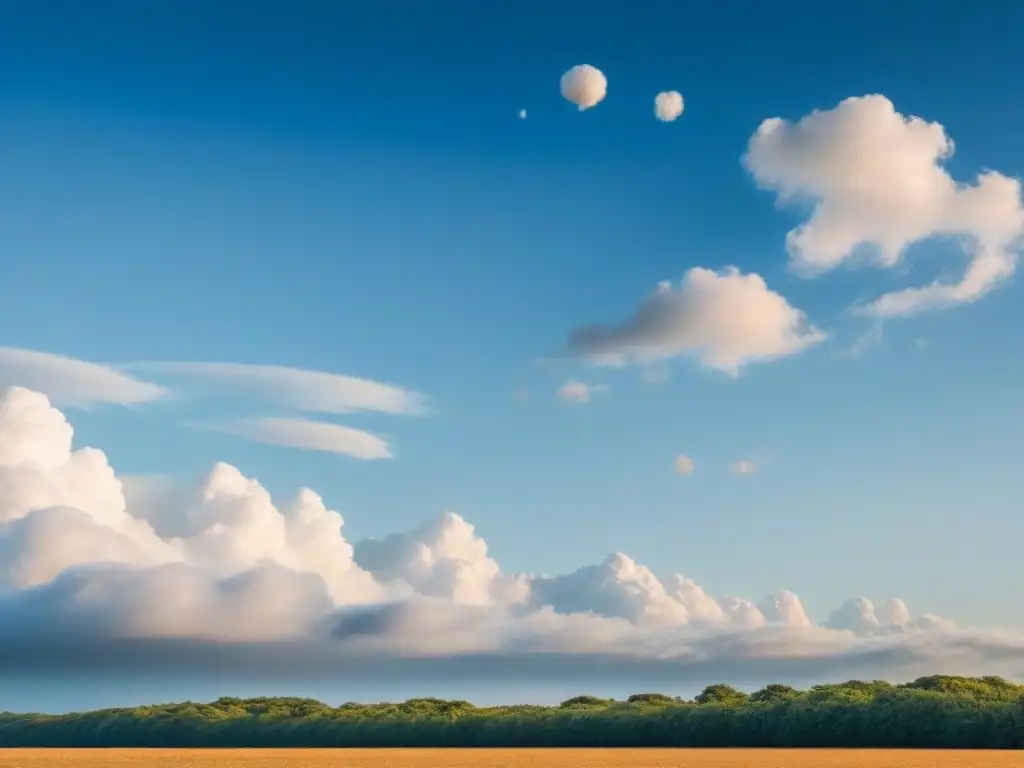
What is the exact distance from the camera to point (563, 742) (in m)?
138

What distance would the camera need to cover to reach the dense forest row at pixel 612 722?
120 metres

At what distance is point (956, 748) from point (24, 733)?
13277cm

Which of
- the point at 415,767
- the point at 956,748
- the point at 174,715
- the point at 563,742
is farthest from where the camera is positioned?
the point at 174,715

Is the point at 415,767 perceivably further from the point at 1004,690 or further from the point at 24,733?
the point at 24,733

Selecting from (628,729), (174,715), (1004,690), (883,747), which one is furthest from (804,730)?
(174,715)

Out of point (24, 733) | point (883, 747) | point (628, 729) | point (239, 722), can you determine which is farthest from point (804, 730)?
point (24, 733)

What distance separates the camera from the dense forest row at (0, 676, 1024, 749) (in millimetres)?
119500

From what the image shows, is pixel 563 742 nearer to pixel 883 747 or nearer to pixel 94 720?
pixel 883 747

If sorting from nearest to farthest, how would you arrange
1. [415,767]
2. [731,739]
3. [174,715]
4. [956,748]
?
[415,767]
[956,748]
[731,739]
[174,715]

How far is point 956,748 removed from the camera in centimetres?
11600

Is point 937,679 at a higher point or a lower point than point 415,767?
higher

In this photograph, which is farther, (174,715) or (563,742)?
(174,715)

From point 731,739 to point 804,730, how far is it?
27.6 ft

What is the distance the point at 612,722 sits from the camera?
135 metres
